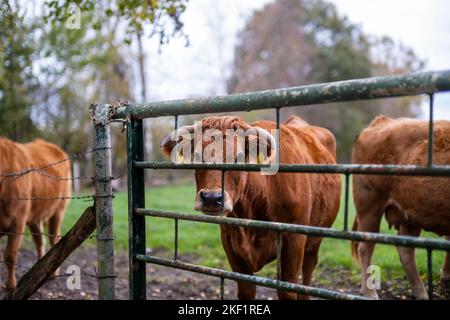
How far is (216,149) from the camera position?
287 cm

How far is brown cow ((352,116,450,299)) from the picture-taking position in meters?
4.69

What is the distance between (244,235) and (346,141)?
2793cm

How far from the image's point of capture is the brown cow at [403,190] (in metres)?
4.69

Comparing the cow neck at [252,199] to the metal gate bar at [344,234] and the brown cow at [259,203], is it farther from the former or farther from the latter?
the metal gate bar at [344,234]

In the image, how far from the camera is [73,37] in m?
14.0

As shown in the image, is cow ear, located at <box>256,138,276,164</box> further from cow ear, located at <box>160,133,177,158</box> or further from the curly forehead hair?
cow ear, located at <box>160,133,177,158</box>

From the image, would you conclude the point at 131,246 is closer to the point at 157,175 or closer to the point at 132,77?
the point at 132,77

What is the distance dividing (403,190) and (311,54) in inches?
1081

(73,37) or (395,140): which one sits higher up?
(73,37)

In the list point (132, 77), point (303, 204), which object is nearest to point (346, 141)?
point (132, 77)

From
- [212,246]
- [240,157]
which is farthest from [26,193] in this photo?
[240,157]

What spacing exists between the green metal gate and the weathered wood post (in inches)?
4.3

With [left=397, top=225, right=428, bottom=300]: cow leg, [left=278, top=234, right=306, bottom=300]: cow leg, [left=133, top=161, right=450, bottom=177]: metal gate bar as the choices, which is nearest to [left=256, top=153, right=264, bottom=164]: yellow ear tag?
[left=133, top=161, right=450, bottom=177]: metal gate bar

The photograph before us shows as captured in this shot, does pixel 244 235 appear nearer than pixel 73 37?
Yes
